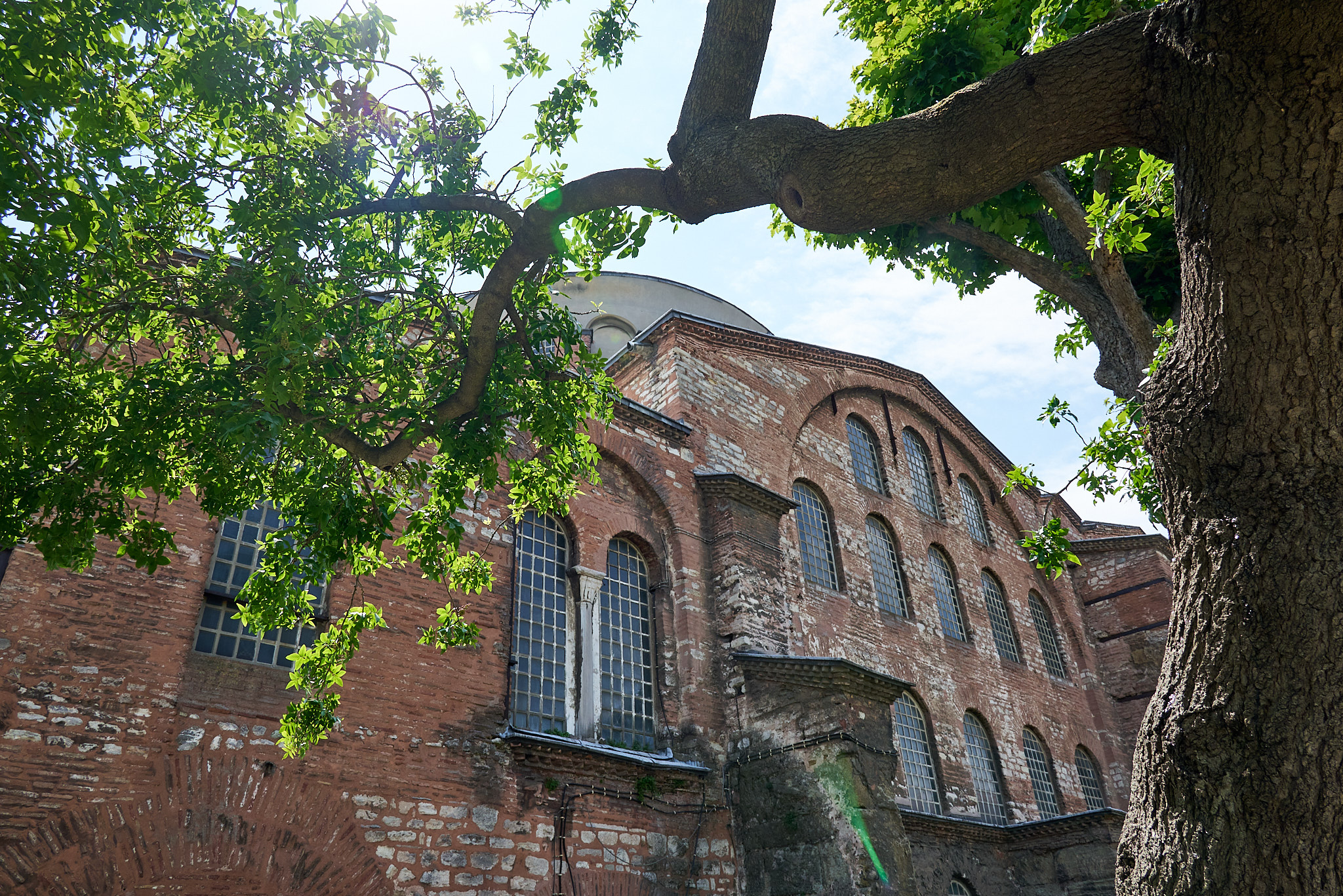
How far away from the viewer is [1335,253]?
2385 mm

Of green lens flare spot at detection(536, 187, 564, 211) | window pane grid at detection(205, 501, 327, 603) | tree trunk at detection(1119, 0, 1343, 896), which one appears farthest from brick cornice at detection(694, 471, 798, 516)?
tree trunk at detection(1119, 0, 1343, 896)

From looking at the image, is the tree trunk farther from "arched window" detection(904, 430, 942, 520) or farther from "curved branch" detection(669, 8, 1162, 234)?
"arched window" detection(904, 430, 942, 520)

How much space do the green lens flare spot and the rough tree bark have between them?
7.97ft

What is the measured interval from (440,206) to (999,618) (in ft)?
48.7

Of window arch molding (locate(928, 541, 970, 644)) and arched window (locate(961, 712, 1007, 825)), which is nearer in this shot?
arched window (locate(961, 712, 1007, 825))

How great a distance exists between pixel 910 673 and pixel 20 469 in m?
11.7

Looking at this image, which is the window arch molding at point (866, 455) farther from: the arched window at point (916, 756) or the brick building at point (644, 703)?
the arched window at point (916, 756)

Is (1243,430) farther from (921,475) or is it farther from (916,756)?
(921,475)

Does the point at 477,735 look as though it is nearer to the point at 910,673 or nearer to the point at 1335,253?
the point at 1335,253

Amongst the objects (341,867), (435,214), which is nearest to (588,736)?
(341,867)

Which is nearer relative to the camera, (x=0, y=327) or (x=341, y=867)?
(x=0, y=327)

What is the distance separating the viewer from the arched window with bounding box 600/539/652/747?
8953 millimetres

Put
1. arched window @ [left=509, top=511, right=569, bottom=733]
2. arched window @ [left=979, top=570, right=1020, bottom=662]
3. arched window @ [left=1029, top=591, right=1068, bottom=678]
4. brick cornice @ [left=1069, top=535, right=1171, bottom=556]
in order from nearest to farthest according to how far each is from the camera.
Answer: arched window @ [left=509, top=511, right=569, bottom=733] < arched window @ [left=979, top=570, right=1020, bottom=662] < arched window @ [left=1029, top=591, right=1068, bottom=678] < brick cornice @ [left=1069, top=535, right=1171, bottom=556]

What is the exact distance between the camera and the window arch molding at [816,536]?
41.4 feet
